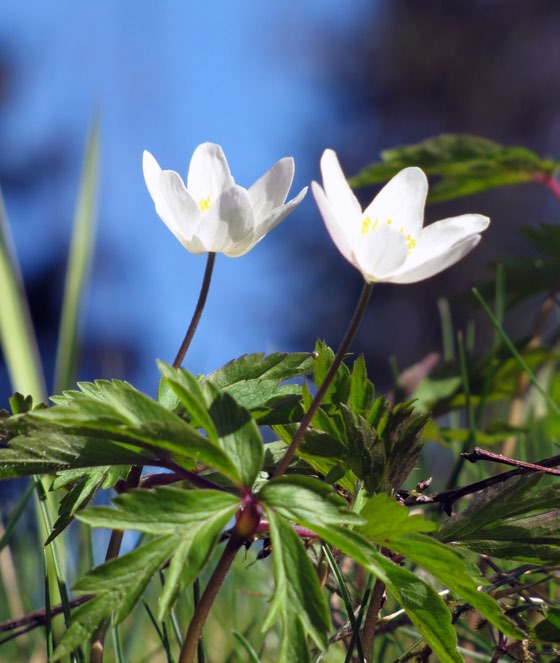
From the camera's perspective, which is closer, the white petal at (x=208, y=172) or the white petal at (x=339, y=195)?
the white petal at (x=339, y=195)

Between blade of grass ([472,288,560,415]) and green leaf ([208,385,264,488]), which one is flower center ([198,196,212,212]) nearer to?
green leaf ([208,385,264,488])

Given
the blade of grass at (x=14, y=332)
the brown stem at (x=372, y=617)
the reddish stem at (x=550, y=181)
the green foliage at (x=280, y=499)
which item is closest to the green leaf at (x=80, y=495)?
the green foliage at (x=280, y=499)

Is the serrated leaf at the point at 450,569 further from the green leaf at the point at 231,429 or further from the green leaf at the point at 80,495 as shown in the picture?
the green leaf at the point at 80,495

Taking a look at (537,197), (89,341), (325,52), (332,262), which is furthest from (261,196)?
(325,52)

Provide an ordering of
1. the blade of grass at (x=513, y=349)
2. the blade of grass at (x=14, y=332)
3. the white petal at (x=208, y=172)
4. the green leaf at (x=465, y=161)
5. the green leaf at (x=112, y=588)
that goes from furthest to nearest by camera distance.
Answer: the blade of grass at (x=14, y=332), the green leaf at (x=465, y=161), the blade of grass at (x=513, y=349), the white petal at (x=208, y=172), the green leaf at (x=112, y=588)

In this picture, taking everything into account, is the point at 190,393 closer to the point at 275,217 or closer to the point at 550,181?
the point at 275,217

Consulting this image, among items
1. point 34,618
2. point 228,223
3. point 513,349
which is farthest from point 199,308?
point 513,349

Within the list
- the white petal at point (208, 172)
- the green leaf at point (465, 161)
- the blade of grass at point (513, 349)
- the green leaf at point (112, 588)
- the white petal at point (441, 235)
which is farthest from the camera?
the green leaf at point (465, 161)

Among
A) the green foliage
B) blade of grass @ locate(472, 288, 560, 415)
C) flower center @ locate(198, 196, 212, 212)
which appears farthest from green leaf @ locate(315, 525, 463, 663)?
blade of grass @ locate(472, 288, 560, 415)
